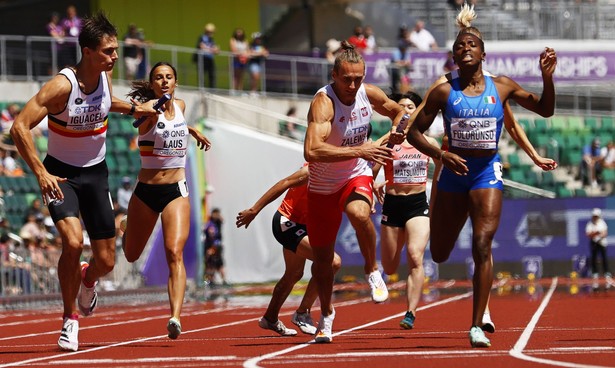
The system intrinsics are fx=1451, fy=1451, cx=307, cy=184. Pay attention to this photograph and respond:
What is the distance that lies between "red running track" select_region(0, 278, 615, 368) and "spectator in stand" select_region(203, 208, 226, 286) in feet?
23.4

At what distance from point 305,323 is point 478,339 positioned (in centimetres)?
265

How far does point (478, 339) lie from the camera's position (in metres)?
10.3

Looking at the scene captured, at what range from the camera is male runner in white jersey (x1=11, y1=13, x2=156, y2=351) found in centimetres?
1132

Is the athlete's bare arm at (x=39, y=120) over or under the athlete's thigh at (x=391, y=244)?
over

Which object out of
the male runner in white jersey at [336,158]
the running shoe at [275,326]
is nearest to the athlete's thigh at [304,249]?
the running shoe at [275,326]

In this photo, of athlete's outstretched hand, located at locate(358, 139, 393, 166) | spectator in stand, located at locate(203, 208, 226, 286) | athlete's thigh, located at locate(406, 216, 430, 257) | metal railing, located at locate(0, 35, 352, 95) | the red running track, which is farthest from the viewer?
metal railing, located at locate(0, 35, 352, 95)

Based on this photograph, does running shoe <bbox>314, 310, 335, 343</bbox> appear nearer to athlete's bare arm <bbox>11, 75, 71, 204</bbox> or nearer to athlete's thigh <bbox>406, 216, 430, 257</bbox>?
athlete's bare arm <bbox>11, 75, 71, 204</bbox>

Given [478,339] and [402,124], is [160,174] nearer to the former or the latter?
[402,124]

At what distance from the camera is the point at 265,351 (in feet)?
35.4

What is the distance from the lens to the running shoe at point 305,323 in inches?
495

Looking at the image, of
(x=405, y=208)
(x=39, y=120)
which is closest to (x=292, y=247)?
(x=405, y=208)

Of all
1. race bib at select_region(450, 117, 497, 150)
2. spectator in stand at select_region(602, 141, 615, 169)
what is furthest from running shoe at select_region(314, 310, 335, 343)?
spectator in stand at select_region(602, 141, 615, 169)

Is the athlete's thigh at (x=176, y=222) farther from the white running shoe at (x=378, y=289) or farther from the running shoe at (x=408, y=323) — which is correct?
the running shoe at (x=408, y=323)

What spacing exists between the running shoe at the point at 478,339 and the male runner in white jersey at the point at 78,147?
3087 mm
